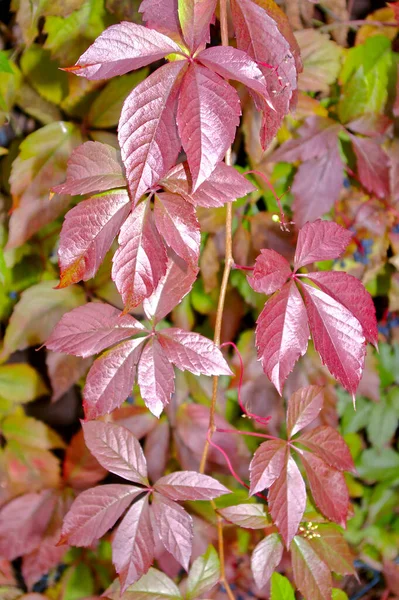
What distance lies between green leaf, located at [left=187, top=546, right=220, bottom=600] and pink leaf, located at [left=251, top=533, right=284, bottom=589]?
0.07 metres

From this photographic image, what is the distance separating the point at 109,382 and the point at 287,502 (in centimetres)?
24

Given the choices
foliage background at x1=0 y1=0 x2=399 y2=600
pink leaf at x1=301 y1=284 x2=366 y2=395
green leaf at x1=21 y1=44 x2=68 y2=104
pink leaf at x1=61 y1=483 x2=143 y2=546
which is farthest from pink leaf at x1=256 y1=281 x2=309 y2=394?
green leaf at x1=21 y1=44 x2=68 y2=104

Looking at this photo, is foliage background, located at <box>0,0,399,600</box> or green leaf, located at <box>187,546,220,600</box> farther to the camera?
foliage background, located at <box>0,0,399,600</box>

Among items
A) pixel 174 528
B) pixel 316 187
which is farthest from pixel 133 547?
pixel 316 187

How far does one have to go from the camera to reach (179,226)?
53 cm

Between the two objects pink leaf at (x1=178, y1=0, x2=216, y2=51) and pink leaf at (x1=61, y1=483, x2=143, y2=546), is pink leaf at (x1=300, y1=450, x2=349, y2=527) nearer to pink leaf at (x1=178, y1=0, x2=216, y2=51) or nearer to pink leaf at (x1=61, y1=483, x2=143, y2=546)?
pink leaf at (x1=61, y1=483, x2=143, y2=546)

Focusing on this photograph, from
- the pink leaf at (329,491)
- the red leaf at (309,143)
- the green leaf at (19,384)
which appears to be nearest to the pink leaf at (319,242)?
the pink leaf at (329,491)

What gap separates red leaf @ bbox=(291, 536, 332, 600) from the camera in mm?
621

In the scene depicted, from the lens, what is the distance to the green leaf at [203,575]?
65 centimetres

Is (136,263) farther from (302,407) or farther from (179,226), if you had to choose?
(302,407)

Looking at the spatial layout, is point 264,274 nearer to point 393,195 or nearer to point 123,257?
point 123,257

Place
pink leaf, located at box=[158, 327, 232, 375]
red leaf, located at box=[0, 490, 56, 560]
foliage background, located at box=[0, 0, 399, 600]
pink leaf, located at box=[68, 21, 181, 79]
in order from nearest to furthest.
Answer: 1. pink leaf, located at box=[68, 21, 181, 79]
2. pink leaf, located at box=[158, 327, 232, 375]
3. foliage background, located at box=[0, 0, 399, 600]
4. red leaf, located at box=[0, 490, 56, 560]

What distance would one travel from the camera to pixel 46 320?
896 mm

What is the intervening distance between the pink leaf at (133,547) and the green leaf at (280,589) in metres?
0.15
